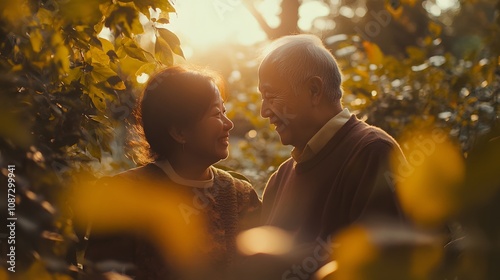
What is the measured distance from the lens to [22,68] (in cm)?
155

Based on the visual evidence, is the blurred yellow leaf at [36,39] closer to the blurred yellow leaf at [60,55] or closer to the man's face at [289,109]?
the blurred yellow leaf at [60,55]

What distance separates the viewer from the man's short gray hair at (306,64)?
3096mm

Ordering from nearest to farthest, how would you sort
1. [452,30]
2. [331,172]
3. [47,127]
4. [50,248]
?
[50,248]
[47,127]
[331,172]
[452,30]

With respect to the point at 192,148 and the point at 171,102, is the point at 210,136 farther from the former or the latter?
the point at 171,102

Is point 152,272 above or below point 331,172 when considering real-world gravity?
below

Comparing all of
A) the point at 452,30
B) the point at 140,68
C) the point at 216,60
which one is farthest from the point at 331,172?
the point at 452,30

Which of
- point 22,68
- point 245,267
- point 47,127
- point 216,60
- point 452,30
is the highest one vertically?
point 22,68

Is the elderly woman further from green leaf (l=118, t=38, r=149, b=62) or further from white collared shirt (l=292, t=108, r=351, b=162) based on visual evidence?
green leaf (l=118, t=38, r=149, b=62)

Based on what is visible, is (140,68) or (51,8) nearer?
(51,8)

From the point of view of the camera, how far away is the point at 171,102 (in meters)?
2.88

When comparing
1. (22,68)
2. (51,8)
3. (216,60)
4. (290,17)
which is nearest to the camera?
(22,68)

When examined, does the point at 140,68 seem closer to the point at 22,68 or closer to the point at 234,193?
the point at 22,68

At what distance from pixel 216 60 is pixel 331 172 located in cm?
575

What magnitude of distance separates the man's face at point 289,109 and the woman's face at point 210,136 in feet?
0.99
